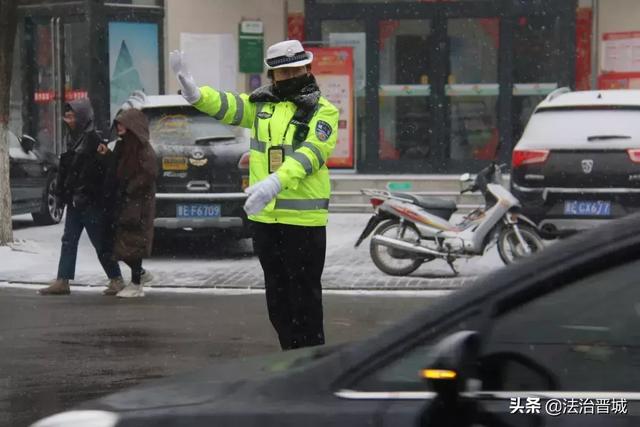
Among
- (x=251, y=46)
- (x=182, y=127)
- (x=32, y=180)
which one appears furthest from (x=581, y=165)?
(x=251, y=46)

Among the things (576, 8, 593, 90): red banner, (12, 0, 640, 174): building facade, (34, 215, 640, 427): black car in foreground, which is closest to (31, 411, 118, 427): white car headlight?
(34, 215, 640, 427): black car in foreground

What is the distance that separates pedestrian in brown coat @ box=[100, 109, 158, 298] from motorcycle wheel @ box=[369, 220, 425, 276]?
2.39 metres

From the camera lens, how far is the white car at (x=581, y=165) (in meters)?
11.4

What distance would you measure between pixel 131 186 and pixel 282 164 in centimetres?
449

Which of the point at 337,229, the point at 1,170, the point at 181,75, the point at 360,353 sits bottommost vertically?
the point at 337,229

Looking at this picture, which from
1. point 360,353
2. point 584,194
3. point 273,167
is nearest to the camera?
point 360,353

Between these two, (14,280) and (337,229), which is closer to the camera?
(14,280)

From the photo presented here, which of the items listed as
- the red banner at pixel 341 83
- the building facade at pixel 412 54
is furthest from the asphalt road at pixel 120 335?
the building facade at pixel 412 54

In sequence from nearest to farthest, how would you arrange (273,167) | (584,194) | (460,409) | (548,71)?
(460,409) → (273,167) → (584,194) → (548,71)

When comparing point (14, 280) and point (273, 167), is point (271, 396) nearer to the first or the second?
point (273, 167)

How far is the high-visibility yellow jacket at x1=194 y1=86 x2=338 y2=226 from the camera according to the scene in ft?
19.9

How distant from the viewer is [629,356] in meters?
2.67

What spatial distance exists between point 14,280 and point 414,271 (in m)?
3.92

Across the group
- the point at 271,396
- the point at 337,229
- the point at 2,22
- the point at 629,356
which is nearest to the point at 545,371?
the point at 629,356
